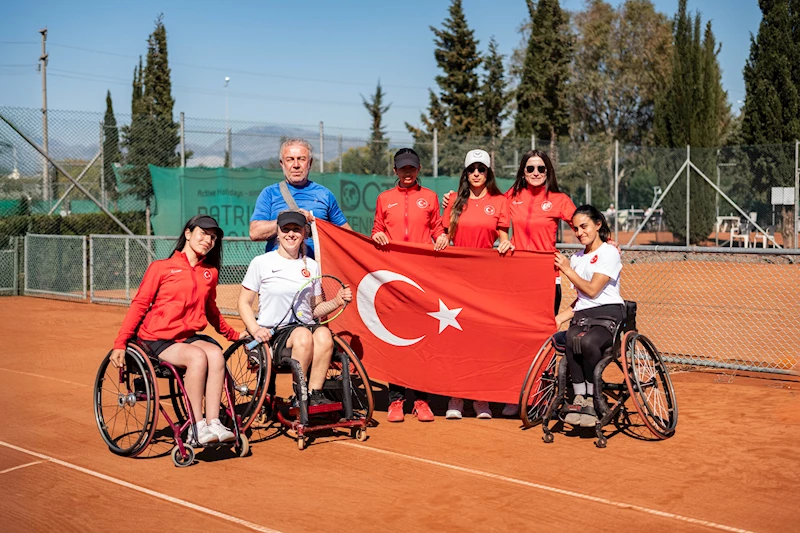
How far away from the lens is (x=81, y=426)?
659 cm

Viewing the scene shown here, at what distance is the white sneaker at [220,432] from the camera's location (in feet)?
18.0

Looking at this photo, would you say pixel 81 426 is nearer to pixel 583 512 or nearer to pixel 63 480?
pixel 63 480

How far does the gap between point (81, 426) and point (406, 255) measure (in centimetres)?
285

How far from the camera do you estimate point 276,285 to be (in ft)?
20.5

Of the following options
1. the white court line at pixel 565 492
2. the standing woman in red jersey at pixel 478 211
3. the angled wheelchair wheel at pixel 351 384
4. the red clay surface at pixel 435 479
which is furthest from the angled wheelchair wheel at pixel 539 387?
the angled wheelchair wheel at pixel 351 384

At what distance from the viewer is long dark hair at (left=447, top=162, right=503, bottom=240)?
6.86m

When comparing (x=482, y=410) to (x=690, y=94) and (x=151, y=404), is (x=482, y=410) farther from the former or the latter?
(x=690, y=94)

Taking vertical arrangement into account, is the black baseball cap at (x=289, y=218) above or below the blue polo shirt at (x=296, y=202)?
below

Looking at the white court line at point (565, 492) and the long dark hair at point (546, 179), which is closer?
the white court line at point (565, 492)

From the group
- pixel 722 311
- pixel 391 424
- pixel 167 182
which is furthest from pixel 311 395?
Answer: pixel 167 182

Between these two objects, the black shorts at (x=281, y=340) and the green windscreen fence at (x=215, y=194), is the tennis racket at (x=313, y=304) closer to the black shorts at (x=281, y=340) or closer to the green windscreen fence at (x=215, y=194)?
the black shorts at (x=281, y=340)

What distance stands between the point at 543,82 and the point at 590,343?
3203 centimetres

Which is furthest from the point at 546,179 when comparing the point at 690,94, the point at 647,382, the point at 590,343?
the point at 690,94

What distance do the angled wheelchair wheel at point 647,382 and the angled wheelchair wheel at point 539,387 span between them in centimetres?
56
